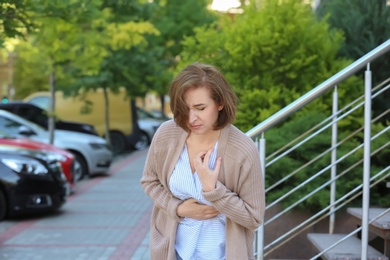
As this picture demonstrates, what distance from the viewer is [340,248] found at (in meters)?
4.67

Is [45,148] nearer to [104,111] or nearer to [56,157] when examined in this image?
[56,157]

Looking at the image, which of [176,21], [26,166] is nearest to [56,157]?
[26,166]

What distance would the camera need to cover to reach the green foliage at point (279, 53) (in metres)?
7.52

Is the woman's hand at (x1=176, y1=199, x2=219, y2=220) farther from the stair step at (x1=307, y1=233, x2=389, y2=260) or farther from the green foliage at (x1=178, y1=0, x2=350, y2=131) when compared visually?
the green foliage at (x1=178, y1=0, x2=350, y2=131)

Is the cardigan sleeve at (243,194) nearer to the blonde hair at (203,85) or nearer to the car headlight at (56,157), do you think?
the blonde hair at (203,85)

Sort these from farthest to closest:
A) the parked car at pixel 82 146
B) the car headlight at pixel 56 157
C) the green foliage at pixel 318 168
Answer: the parked car at pixel 82 146
the car headlight at pixel 56 157
the green foliage at pixel 318 168

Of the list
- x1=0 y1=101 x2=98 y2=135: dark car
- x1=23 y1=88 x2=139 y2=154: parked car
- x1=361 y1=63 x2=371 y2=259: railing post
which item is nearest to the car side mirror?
x1=0 y1=101 x2=98 y2=135: dark car

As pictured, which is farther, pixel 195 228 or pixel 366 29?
pixel 366 29

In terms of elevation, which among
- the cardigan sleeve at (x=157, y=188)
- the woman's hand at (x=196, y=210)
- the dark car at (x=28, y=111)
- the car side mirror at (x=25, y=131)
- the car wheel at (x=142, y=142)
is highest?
the cardigan sleeve at (x=157, y=188)

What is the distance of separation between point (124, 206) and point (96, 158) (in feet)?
12.3

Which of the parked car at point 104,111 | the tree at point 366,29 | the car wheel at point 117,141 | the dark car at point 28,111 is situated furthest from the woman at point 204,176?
the car wheel at point 117,141

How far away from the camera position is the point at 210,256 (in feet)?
8.84

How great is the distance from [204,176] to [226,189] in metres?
0.10

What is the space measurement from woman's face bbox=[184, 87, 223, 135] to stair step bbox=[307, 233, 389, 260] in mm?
2107
